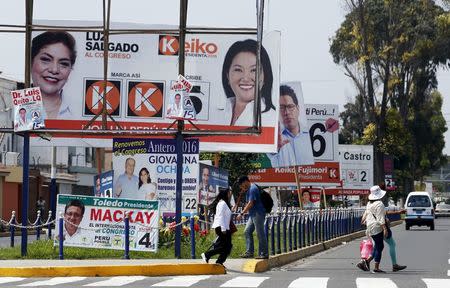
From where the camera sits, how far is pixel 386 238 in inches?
931

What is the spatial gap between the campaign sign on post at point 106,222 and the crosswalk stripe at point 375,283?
629 centimetres

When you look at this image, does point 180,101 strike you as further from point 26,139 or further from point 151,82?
point 151,82

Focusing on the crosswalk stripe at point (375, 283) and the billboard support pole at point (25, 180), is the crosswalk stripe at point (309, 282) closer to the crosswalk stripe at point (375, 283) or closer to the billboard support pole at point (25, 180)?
the crosswalk stripe at point (375, 283)

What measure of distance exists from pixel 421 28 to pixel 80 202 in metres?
54.5

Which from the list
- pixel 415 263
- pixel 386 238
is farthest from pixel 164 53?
pixel 386 238

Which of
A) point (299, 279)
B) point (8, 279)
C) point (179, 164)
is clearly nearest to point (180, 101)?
point (179, 164)

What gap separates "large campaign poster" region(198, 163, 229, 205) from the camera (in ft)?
112

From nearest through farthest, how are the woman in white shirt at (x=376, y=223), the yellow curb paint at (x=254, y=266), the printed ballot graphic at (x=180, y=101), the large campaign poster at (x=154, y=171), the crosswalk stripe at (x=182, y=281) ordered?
the crosswalk stripe at (x=182, y=281)
the yellow curb paint at (x=254, y=266)
the woman in white shirt at (x=376, y=223)
the printed ballot graphic at (x=180, y=101)
the large campaign poster at (x=154, y=171)

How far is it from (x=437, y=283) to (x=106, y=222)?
8.74 m

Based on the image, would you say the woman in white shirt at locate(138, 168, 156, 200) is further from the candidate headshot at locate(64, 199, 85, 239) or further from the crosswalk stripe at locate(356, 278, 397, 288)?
the crosswalk stripe at locate(356, 278, 397, 288)

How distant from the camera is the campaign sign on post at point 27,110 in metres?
24.9

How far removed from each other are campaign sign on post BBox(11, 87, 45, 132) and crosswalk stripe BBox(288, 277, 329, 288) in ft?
25.1

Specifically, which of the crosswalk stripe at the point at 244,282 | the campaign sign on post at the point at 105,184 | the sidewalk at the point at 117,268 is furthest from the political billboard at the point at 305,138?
the crosswalk stripe at the point at 244,282

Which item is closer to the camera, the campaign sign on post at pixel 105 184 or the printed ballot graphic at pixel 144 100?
the campaign sign on post at pixel 105 184
